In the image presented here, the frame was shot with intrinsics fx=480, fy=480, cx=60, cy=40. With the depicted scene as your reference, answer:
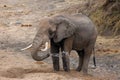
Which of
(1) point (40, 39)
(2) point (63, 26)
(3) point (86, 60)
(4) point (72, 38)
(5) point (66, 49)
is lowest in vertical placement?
(3) point (86, 60)

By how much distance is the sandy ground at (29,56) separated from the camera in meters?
10.7

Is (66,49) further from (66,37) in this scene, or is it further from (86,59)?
(86,59)

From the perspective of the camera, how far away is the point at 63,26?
10727mm

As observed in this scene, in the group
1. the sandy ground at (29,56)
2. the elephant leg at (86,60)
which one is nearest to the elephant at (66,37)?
the elephant leg at (86,60)

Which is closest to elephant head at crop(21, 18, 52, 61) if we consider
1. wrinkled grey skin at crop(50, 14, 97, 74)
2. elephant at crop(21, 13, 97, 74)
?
elephant at crop(21, 13, 97, 74)

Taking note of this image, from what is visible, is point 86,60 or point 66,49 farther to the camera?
point 86,60

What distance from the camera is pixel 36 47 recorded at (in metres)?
9.91

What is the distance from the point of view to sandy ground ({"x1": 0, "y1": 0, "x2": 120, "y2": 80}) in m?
10.7

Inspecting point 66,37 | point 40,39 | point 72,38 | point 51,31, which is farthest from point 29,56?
point 40,39

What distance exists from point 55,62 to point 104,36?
5.57m

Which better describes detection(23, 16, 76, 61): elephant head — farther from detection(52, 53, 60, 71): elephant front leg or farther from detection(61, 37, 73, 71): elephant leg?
detection(52, 53, 60, 71): elephant front leg

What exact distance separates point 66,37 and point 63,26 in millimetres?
255

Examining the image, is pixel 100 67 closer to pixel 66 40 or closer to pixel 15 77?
pixel 66 40

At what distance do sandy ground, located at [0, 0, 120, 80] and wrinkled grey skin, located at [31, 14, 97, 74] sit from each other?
1.26 feet
